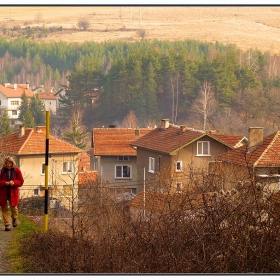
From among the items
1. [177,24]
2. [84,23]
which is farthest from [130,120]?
[84,23]

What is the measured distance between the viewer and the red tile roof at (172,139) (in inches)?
1622

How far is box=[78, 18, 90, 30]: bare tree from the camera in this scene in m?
193

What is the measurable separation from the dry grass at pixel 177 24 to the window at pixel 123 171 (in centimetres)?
9403

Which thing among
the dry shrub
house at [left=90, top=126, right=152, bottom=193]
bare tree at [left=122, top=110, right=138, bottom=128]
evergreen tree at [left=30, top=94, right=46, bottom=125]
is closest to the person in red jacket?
the dry shrub

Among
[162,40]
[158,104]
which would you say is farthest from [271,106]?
[162,40]

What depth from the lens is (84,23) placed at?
19562 centimetres

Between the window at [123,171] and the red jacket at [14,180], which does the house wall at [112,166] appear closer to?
the window at [123,171]

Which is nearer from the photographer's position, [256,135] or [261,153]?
[261,153]

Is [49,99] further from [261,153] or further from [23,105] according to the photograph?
[261,153]

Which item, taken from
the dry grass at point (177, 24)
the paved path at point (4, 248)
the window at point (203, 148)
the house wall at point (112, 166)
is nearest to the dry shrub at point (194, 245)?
the paved path at point (4, 248)

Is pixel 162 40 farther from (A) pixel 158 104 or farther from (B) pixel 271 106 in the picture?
(B) pixel 271 106

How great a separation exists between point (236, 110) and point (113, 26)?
105 meters

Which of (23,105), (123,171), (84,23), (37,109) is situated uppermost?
(84,23)

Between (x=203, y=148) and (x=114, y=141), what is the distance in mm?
10324
